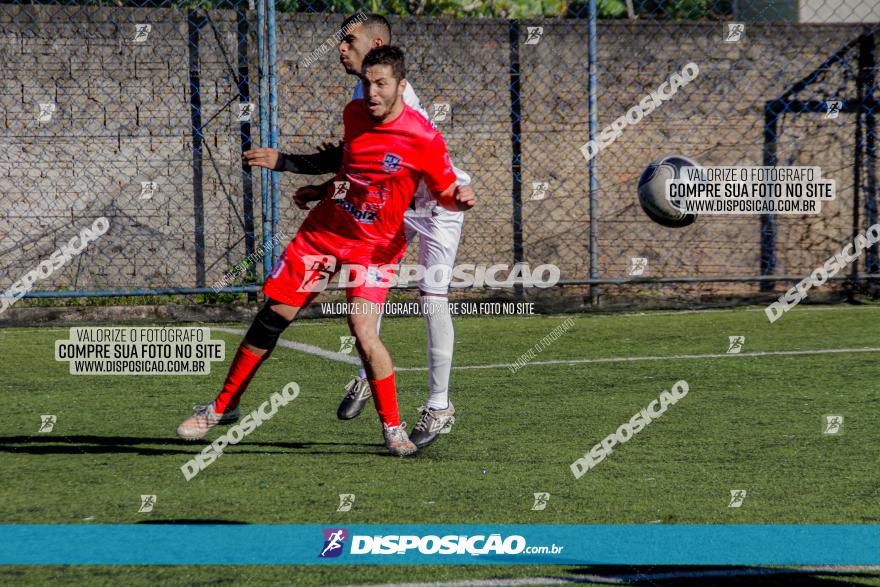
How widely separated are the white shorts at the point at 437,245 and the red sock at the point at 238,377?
2.98ft

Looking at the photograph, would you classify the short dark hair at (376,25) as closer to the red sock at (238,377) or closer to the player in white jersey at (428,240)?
the player in white jersey at (428,240)

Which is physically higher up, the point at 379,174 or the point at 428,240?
the point at 379,174

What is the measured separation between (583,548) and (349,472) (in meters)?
1.50

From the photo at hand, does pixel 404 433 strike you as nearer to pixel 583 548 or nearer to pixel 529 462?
pixel 529 462

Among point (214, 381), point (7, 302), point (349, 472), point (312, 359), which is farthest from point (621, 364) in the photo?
point (7, 302)

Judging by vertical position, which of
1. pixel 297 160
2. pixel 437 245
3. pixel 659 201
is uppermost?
pixel 297 160

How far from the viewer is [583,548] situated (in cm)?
398

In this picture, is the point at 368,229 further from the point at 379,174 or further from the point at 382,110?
the point at 382,110

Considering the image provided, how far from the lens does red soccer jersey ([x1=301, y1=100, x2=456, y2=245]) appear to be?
5.57 meters

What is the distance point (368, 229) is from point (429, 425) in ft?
3.25

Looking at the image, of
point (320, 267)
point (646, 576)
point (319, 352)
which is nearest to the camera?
point (646, 576)

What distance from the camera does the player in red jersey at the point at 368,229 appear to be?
5.55m

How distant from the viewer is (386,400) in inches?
222

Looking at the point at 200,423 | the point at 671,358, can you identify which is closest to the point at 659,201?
the point at 671,358
